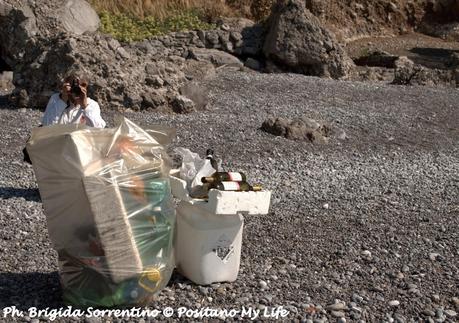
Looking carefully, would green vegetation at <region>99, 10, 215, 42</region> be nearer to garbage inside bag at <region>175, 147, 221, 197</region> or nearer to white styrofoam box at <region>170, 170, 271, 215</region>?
garbage inside bag at <region>175, 147, 221, 197</region>

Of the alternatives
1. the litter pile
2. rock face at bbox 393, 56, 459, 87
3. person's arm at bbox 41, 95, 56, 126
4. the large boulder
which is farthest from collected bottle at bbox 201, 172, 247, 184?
rock face at bbox 393, 56, 459, 87

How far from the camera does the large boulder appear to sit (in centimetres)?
1495

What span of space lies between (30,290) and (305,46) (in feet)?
37.1

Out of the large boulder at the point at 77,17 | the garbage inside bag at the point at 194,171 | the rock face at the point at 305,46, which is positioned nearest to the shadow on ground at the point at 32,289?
the garbage inside bag at the point at 194,171

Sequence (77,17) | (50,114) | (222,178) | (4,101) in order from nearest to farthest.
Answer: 1. (222,178)
2. (50,114)
3. (4,101)
4. (77,17)

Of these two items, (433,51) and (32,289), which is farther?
(433,51)

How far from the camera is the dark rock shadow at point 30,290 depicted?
4.82 metres

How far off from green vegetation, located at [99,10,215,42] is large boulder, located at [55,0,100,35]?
2.69 feet

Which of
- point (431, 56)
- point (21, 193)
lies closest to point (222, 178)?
point (21, 193)

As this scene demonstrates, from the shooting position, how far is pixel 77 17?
15.8 m

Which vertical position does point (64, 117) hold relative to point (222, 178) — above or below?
below

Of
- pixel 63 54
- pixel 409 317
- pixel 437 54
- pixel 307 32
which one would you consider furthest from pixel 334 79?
pixel 409 317

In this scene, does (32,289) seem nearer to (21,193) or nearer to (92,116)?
(92,116)

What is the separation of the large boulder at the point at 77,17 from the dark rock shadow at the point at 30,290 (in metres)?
9.88
